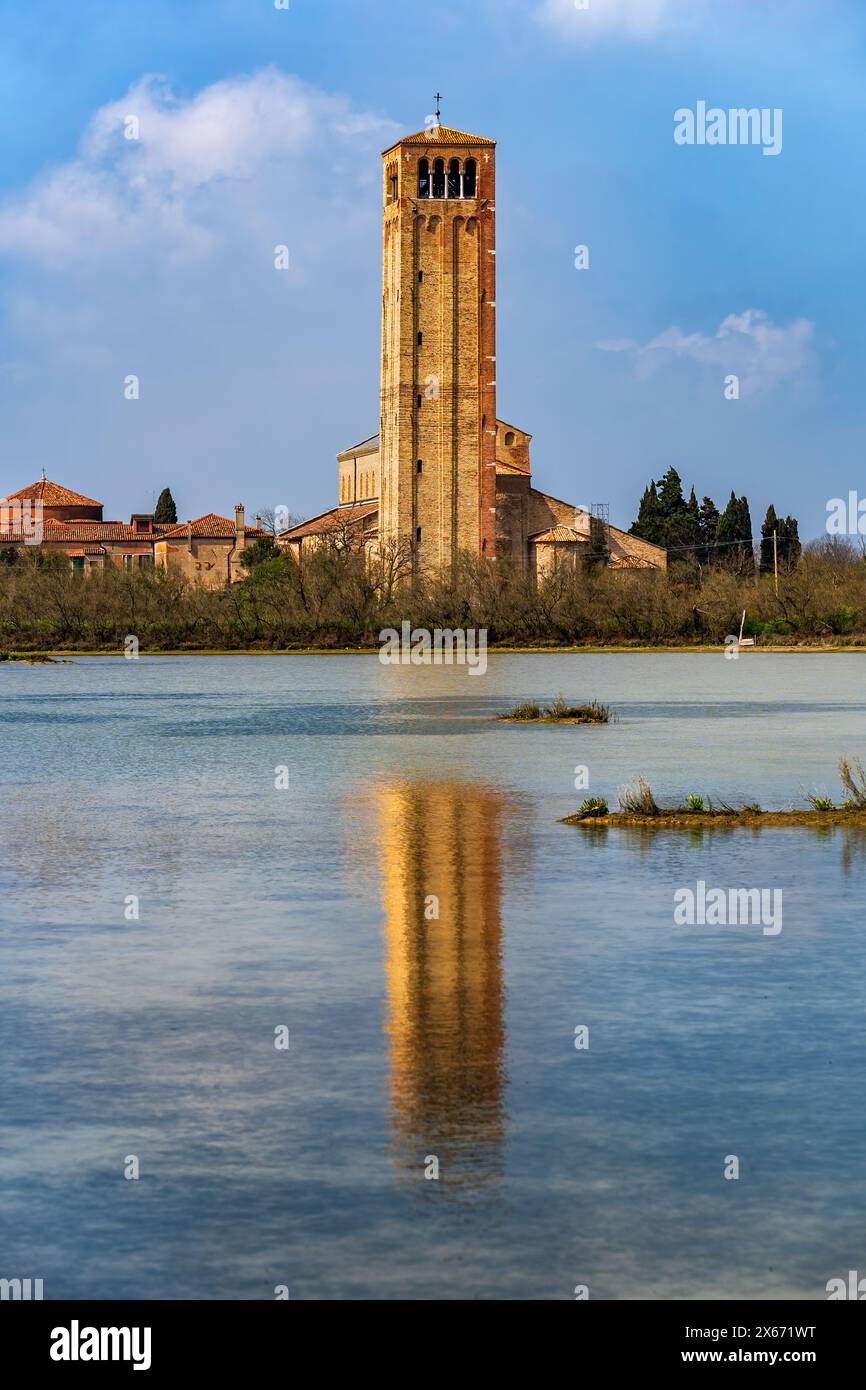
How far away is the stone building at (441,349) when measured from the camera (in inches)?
3814

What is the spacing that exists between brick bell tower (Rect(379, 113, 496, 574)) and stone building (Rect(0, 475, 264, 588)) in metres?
29.9

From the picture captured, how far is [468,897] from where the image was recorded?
12852 millimetres

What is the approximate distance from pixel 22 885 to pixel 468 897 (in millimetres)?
3055

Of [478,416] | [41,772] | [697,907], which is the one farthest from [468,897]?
[478,416]

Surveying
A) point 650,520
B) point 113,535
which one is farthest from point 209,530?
point 650,520

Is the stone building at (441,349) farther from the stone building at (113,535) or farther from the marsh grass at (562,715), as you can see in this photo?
the marsh grass at (562,715)

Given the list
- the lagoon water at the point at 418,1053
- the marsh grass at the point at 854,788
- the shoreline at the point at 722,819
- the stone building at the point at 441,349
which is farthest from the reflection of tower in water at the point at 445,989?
the stone building at the point at 441,349

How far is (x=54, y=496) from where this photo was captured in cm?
15025

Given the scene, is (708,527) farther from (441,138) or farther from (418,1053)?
(418,1053)

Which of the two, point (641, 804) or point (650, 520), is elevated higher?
point (650, 520)
